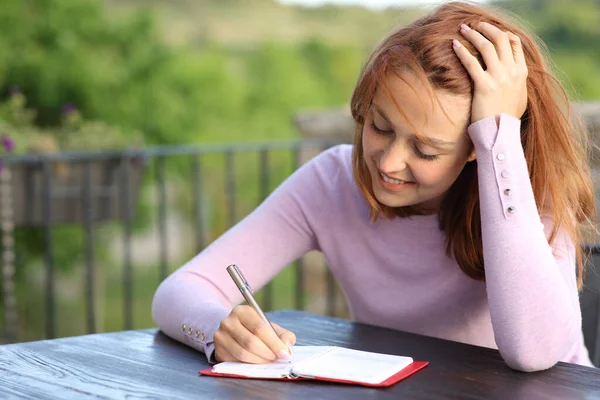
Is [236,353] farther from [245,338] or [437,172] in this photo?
[437,172]

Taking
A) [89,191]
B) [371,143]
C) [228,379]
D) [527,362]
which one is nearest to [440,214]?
[371,143]

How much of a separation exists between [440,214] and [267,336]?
415 millimetres

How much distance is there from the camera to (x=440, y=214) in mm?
1338

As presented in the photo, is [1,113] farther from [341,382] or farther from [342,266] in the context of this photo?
[341,382]

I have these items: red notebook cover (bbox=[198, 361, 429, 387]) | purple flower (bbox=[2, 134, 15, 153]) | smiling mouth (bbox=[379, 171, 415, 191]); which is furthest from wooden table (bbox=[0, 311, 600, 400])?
purple flower (bbox=[2, 134, 15, 153])

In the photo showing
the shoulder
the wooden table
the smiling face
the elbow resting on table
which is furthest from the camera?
the shoulder

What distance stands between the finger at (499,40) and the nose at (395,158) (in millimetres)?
186

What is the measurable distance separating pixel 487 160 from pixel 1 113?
5.95 meters

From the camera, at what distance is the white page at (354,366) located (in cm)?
97

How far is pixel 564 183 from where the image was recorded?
48.6 inches

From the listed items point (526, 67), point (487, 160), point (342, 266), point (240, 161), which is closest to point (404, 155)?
point (487, 160)

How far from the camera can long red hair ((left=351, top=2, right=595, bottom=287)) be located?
3.79 feet

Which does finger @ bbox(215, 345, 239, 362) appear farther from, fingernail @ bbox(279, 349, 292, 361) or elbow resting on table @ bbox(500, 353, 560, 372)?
elbow resting on table @ bbox(500, 353, 560, 372)

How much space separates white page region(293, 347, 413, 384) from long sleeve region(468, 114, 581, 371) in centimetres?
16
